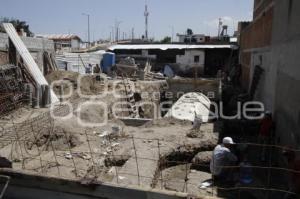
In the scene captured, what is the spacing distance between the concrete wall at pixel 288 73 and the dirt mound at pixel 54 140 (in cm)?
635

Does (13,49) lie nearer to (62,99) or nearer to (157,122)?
(62,99)

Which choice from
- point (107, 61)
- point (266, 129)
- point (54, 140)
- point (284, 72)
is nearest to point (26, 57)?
point (54, 140)

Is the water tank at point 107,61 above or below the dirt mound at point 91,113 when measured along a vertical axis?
above

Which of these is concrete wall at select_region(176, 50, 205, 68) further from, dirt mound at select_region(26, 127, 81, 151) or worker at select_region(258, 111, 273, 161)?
worker at select_region(258, 111, 273, 161)

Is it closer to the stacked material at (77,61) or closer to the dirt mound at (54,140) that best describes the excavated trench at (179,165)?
the dirt mound at (54,140)

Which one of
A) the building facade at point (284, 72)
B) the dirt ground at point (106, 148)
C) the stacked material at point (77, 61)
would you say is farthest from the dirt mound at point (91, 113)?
the stacked material at point (77, 61)

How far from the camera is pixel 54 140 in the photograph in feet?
37.2

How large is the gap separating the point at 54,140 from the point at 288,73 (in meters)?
7.60

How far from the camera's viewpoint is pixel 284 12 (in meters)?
10.6

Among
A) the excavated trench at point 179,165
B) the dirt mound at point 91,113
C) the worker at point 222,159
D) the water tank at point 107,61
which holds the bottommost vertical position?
the excavated trench at point 179,165

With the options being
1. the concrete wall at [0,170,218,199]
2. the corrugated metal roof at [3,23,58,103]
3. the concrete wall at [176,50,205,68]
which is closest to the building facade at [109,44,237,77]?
the concrete wall at [176,50,205,68]

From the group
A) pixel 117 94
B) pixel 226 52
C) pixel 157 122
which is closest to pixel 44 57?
pixel 117 94

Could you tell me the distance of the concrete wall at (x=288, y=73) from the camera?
803cm

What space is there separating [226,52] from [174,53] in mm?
5513
